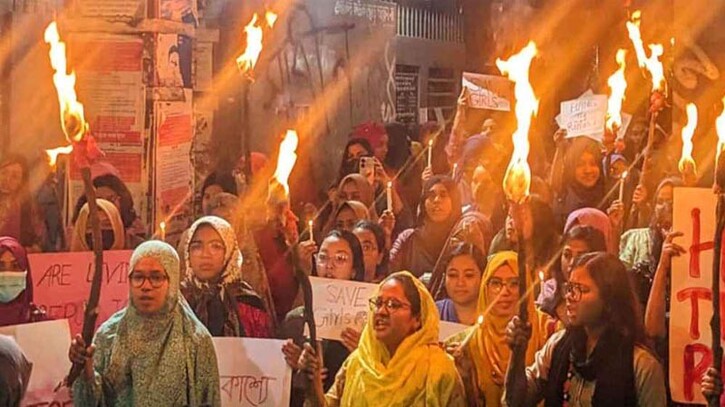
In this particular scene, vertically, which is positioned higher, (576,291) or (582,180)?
(582,180)

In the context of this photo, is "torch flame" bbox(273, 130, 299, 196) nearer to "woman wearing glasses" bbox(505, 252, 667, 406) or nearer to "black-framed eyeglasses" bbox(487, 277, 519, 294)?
"black-framed eyeglasses" bbox(487, 277, 519, 294)

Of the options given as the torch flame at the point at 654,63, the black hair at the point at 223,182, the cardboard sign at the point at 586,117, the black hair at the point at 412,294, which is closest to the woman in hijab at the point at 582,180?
the cardboard sign at the point at 586,117

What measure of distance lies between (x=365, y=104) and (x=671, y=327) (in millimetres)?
6093

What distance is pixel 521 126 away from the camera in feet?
11.9

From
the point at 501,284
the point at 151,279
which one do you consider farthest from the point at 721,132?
the point at 151,279

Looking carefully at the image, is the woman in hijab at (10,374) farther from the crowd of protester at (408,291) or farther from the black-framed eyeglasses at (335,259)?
the black-framed eyeglasses at (335,259)

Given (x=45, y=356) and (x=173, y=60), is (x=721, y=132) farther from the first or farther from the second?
(x=173, y=60)

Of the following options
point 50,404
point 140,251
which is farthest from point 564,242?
point 50,404

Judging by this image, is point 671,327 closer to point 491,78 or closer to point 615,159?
point 615,159

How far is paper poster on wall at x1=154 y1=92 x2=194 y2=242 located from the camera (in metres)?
6.28

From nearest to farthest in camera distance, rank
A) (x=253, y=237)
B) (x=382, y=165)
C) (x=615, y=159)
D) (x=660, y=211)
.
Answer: (x=660, y=211), (x=253, y=237), (x=615, y=159), (x=382, y=165)

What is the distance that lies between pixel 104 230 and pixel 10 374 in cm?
168

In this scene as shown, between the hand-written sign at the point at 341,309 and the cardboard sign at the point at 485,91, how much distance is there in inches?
111

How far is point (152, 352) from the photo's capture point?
422cm
